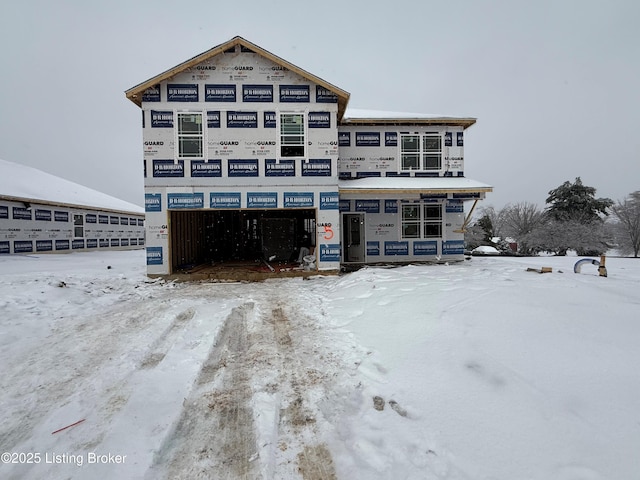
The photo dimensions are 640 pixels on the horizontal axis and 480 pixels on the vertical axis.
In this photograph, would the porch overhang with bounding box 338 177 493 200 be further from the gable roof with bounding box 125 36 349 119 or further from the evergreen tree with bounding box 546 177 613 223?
the evergreen tree with bounding box 546 177 613 223

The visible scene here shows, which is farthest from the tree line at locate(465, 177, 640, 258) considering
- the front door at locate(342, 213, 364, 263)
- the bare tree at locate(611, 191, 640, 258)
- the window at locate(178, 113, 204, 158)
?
the window at locate(178, 113, 204, 158)

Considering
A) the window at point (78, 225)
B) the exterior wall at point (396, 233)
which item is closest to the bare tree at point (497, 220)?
the exterior wall at point (396, 233)

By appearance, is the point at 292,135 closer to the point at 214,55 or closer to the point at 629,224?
the point at 214,55

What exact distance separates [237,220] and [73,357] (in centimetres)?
1503

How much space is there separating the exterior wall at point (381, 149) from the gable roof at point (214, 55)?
2503mm

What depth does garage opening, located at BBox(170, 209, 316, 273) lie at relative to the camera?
13.3 m

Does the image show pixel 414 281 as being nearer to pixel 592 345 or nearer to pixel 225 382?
pixel 592 345

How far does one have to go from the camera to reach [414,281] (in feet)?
25.1

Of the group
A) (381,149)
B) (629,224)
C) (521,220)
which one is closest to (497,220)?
(521,220)

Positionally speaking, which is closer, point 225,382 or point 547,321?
point 225,382

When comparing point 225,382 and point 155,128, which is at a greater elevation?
point 155,128

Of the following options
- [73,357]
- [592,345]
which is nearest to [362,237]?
[592,345]

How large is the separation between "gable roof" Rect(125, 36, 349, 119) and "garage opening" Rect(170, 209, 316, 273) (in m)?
4.53

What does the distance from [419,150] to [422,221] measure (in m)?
3.34
